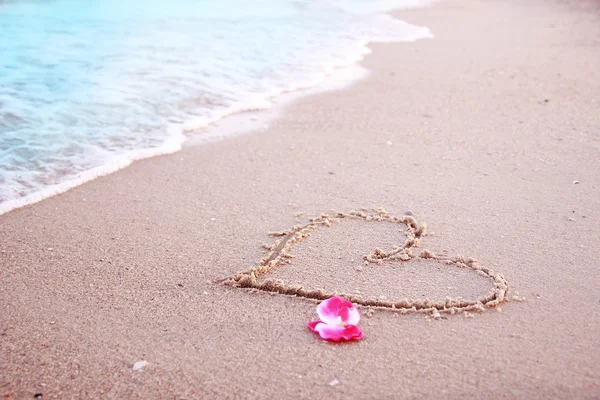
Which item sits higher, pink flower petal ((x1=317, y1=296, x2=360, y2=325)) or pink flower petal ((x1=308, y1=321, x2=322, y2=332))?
pink flower petal ((x1=317, y1=296, x2=360, y2=325))

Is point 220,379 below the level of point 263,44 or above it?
below

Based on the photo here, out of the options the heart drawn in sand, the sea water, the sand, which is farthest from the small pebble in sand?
the sea water

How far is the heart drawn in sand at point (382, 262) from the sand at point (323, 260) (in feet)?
0.13

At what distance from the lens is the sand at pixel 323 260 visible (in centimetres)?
172

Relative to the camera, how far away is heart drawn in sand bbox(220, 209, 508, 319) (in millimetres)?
2023

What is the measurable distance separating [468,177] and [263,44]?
412cm

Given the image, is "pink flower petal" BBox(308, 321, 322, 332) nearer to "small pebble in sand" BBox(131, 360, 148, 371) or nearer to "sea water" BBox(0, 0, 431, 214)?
"small pebble in sand" BBox(131, 360, 148, 371)

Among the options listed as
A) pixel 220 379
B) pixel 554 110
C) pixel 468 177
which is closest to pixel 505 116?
pixel 554 110

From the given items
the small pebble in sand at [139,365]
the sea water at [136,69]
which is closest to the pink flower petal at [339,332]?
the small pebble in sand at [139,365]

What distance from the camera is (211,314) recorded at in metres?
2.04

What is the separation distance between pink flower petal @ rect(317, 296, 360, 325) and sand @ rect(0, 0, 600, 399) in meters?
0.08

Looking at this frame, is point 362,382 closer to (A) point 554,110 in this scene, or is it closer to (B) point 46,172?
(B) point 46,172

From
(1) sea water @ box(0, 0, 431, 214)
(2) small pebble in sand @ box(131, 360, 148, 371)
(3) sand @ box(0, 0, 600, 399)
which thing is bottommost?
(2) small pebble in sand @ box(131, 360, 148, 371)

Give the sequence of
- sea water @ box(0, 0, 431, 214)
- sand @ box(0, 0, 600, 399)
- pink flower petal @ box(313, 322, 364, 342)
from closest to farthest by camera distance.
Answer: sand @ box(0, 0, 600, 399) < pink flower petal @ box(313, 322, 364, 342) < sea water @ box(0, 0, 431, 214)
